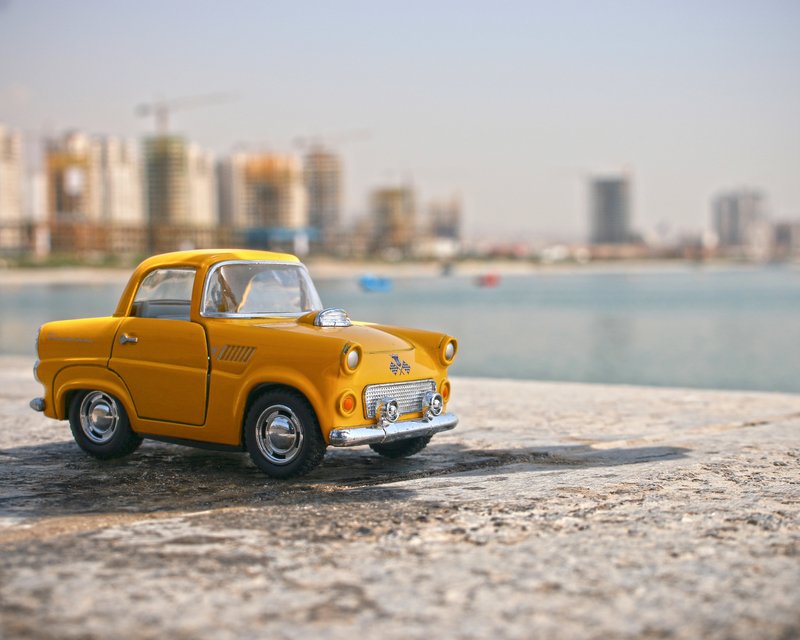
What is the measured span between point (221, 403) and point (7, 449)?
2397 millimetres

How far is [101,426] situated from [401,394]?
7.98 feet

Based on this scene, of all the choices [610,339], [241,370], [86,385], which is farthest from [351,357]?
[610,339]

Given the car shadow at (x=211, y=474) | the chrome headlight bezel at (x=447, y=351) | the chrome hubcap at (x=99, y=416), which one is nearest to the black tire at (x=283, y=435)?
the car shadow at (x=211, y=474)

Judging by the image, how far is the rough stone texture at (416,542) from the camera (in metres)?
4.20

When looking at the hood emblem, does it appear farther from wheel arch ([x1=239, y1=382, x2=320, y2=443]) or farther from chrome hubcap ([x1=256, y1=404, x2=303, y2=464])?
chrome hubcap ([x1=256, y1=404, x2=303, y2=464])

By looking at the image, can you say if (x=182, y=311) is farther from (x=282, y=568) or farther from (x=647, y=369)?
(x=647, y=369)

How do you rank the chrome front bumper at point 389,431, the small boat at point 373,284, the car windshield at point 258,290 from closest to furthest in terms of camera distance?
the chrome front bumper at point 389,431
the car windshield at point 258,290
the small boat at point 373,284

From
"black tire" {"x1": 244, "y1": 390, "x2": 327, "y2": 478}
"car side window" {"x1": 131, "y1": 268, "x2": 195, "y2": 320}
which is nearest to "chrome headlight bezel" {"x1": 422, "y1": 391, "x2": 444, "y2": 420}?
"black tire" {"x1": 244, "y1": 390, "x2": 327, "y2": 478}

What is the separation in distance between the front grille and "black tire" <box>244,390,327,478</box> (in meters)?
0.39

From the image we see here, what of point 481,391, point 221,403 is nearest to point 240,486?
point 221,403

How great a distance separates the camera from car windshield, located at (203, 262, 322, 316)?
7.82m

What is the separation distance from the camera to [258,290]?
8.06 metres

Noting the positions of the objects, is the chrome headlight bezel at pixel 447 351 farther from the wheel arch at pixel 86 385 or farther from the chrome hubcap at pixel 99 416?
the chrome hubcap at pixel 99 416

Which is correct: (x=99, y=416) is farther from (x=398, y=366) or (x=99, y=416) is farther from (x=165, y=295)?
(x=398, y=366)
